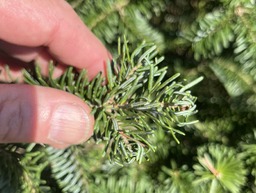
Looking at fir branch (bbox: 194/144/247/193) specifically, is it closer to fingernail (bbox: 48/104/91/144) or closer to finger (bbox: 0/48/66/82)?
fingernail (bbox: 48/104/91/144)

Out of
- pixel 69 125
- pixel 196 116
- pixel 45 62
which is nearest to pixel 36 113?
pixel 69 125

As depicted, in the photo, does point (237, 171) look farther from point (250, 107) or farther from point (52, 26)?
point (52, 26)

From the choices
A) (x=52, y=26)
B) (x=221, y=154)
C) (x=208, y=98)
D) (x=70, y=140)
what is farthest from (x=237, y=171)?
(x=52, y=26)

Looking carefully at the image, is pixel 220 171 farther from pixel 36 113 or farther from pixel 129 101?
pixel 36 113

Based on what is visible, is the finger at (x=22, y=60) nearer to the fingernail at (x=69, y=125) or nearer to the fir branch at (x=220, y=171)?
the fingernail at (x=69, y=125)

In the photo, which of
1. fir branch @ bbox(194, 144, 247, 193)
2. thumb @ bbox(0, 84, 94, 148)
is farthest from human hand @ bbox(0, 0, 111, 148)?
fir branch @ bbox(194, 144, 247, 193)
